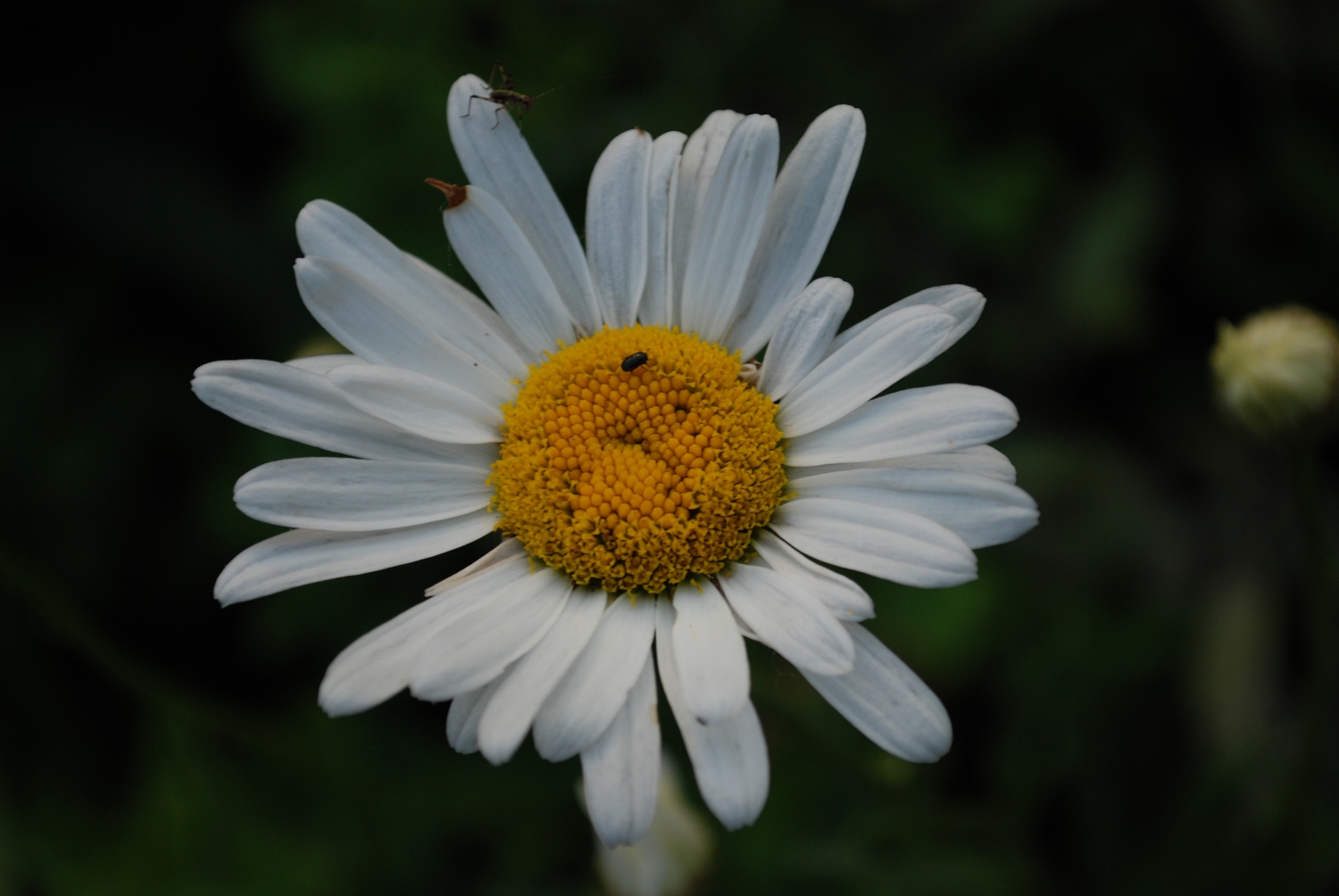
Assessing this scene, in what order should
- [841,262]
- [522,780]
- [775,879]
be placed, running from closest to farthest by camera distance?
[775,879] < [522,780] < [841,262]

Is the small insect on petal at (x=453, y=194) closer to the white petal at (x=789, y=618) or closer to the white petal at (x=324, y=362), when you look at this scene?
the white petal at (x=324, y=362)

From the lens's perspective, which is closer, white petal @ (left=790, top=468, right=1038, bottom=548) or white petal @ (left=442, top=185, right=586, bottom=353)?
white petal @ (left=790, top=468, right=1038, bottom=548)

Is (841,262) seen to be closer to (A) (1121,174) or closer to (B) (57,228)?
(A) (1121,174)

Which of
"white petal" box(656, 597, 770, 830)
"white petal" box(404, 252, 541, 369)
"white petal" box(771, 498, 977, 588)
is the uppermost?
"white petal" box(404, 252, 541, 369)

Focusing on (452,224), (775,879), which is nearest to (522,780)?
(775,879)

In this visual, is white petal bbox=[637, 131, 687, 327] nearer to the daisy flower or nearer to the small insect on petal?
the daisy flower

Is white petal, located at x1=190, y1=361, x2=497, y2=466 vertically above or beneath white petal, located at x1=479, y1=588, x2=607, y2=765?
above

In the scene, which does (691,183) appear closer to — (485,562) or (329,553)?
(485,562)

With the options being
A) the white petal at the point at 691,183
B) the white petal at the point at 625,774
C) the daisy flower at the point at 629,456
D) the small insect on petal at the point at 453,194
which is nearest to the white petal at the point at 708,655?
the daisy flower at the point at 629,456

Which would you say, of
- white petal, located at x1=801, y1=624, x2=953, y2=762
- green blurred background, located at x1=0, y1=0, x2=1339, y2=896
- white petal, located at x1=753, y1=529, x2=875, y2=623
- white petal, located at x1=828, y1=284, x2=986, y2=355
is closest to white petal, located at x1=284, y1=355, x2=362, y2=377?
white petal, located at x1=753, y1=529, x2=875, y2=623
